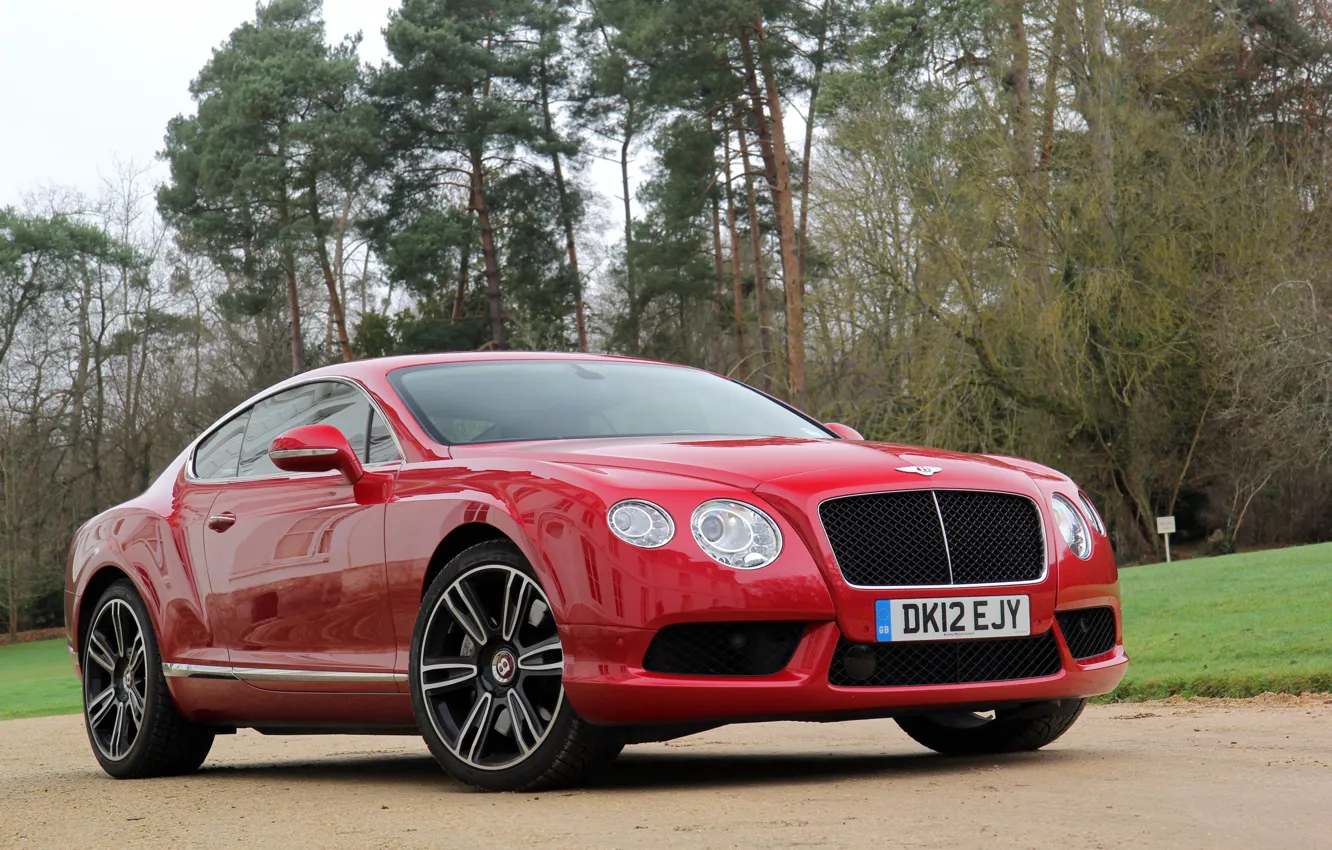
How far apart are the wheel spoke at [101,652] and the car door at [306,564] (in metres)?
1.06

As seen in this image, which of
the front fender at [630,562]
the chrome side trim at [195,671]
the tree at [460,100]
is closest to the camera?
the front fender at [630,562]

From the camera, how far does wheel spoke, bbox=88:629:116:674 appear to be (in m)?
7.92

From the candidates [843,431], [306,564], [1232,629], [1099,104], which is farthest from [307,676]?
[1099,104]

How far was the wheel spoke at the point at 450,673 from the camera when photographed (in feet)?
18.9


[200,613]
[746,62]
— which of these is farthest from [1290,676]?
[746,62]

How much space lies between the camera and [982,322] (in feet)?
110

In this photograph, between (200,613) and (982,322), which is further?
(982,322)

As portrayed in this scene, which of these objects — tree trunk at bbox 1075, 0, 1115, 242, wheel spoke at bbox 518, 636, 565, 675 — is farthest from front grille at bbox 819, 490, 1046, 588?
tree trunk at bbox 1075, 0, 1115, 242

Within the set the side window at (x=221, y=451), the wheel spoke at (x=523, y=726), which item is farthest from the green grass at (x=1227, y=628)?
the wheel spoke at (x=523, y=726)

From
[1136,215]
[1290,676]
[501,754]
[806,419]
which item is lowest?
[1290,676]

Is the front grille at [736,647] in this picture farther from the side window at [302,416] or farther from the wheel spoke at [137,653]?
the wheel spoke at [137,653]

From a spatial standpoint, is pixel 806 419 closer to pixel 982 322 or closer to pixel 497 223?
pixel 982 322

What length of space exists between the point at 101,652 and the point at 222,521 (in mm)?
1286

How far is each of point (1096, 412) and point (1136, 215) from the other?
4617 millimetres
